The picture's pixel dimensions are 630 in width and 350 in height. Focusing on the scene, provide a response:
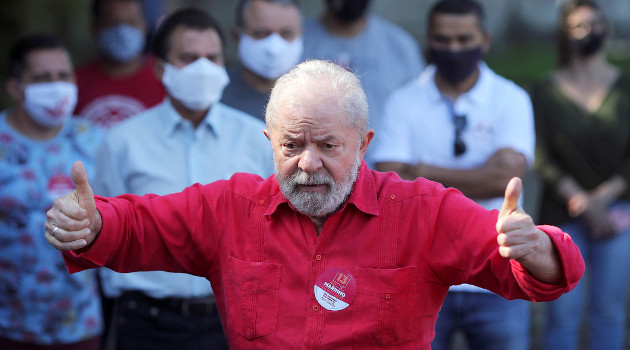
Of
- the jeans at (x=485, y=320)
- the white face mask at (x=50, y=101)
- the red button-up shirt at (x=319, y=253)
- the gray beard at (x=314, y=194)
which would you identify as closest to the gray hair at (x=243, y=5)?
the white face mask at (x=50, y=101)

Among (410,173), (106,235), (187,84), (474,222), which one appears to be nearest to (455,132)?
(410,173)

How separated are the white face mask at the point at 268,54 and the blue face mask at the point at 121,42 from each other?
96cm

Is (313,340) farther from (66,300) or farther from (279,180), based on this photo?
(66,300)

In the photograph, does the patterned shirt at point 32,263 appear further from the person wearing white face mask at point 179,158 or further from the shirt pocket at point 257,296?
the shirt pocket at point 257,296

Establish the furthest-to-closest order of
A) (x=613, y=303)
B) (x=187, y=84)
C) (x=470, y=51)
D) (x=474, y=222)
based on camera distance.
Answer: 1. (x=613, y=303)
2. (x=470, y=51)
3. (x=187, y=84)
4. (x=474, y=222)

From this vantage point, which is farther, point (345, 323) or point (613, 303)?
point (613, 303)

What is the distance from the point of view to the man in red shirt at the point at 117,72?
5.15m

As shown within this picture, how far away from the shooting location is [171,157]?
4059 mm

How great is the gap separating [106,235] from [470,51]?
2.45 meters

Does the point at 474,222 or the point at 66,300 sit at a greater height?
the point at 474,222

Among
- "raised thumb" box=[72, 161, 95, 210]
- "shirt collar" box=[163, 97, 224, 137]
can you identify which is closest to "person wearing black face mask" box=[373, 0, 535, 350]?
"shirt collar" box=[163, 97, 224, 137]

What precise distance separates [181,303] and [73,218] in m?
1.38

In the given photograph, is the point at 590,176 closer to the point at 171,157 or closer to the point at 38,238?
the point at 171,157

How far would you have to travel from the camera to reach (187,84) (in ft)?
13.8
